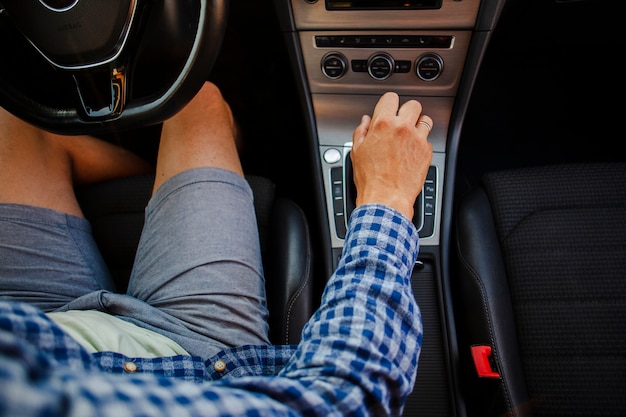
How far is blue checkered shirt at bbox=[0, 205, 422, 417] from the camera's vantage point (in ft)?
0.95

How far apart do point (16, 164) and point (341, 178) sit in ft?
1.99

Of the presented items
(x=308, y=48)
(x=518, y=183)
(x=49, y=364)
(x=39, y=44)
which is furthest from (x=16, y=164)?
(x=518, y=183)

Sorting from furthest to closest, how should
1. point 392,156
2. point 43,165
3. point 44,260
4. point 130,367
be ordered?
point 43,165
point 44,260
point 392,156
point 130,367

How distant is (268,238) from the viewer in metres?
0.96

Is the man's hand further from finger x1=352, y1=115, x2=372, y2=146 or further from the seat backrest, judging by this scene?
the seat backrest

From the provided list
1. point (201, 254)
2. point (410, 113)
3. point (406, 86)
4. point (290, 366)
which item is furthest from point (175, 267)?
point (406, 86)

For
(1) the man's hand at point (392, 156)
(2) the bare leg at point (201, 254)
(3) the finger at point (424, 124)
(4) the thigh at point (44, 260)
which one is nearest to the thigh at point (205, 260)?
(2) the bare leg at point (201, 254)

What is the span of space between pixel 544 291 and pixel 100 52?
0.81 m

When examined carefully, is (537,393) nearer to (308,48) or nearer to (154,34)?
(308,48)

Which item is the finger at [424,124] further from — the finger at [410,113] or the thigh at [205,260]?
the thigh at [205,260]

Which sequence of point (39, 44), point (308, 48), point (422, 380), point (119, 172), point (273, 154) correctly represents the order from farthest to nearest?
point (273, 154), point (119, 172), point (308, 48), point (422, 380), point (39, 44)

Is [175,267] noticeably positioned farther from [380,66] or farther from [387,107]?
[380,66]

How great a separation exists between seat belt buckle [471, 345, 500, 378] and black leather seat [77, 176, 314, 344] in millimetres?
285

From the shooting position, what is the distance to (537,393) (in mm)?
785
